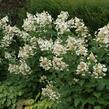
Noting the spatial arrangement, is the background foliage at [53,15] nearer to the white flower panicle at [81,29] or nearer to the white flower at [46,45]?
the white flower at [46,45]

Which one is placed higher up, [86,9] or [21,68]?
[86,9]

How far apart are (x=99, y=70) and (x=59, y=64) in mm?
533

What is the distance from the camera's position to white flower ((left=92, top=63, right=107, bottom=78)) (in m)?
6.04

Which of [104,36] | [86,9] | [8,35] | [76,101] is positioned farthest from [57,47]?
[86,9]

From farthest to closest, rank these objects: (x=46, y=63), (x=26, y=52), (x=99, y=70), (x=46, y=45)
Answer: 1. (x=26, y=52)
2. (x=46, y=45)
3. (x=46, y=63)
4. (x=99, y=70)

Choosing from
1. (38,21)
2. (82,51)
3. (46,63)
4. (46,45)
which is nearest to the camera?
(82,51)

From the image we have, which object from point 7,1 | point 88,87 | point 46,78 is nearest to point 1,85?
point 46,78

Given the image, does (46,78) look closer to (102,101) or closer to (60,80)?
(60,80)

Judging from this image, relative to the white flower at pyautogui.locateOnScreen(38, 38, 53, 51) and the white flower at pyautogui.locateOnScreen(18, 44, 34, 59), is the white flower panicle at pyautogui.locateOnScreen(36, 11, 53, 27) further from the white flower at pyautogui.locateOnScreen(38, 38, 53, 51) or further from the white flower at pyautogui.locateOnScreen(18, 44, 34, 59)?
the white flower at pyautogui.locateOnScreen(38, 38, 53, 51)

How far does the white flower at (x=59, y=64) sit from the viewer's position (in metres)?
6.30

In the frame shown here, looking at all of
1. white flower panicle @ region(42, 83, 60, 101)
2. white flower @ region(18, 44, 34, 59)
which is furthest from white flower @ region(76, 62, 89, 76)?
white flower @ region(18, 44, 34, 59)

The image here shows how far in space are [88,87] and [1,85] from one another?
2210 millimetres

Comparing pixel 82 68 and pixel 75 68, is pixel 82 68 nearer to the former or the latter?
pixel 82 68

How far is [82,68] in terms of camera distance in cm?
607
